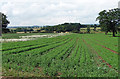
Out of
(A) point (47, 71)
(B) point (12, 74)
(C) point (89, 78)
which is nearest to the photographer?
(C) point (89, 78)

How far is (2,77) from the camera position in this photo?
9.51m

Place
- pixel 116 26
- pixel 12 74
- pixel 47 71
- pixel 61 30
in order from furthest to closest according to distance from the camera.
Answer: pixel 61 30, pixel 116 26, pixel 47 71, pixel 12 74

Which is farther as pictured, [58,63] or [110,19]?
[110,19]

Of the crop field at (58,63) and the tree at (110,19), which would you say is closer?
the crop field at (58,63)

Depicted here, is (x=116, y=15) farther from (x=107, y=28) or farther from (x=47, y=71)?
(x=47, y=71)

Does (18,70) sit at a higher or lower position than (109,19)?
lower

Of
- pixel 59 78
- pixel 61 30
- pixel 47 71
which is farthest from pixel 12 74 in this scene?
pixel 61 30

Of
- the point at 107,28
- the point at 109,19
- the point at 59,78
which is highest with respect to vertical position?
the point at 109,19

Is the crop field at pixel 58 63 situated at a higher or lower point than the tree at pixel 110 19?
lower

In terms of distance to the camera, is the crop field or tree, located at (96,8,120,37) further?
tree, located at (96,8,120,37)

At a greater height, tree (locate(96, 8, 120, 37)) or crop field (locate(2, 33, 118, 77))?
tree (locate(96, 8, 120, 37))

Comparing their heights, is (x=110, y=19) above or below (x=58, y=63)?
above

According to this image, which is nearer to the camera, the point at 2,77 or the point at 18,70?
the point at 2,77

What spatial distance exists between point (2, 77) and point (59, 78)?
4.14 m
